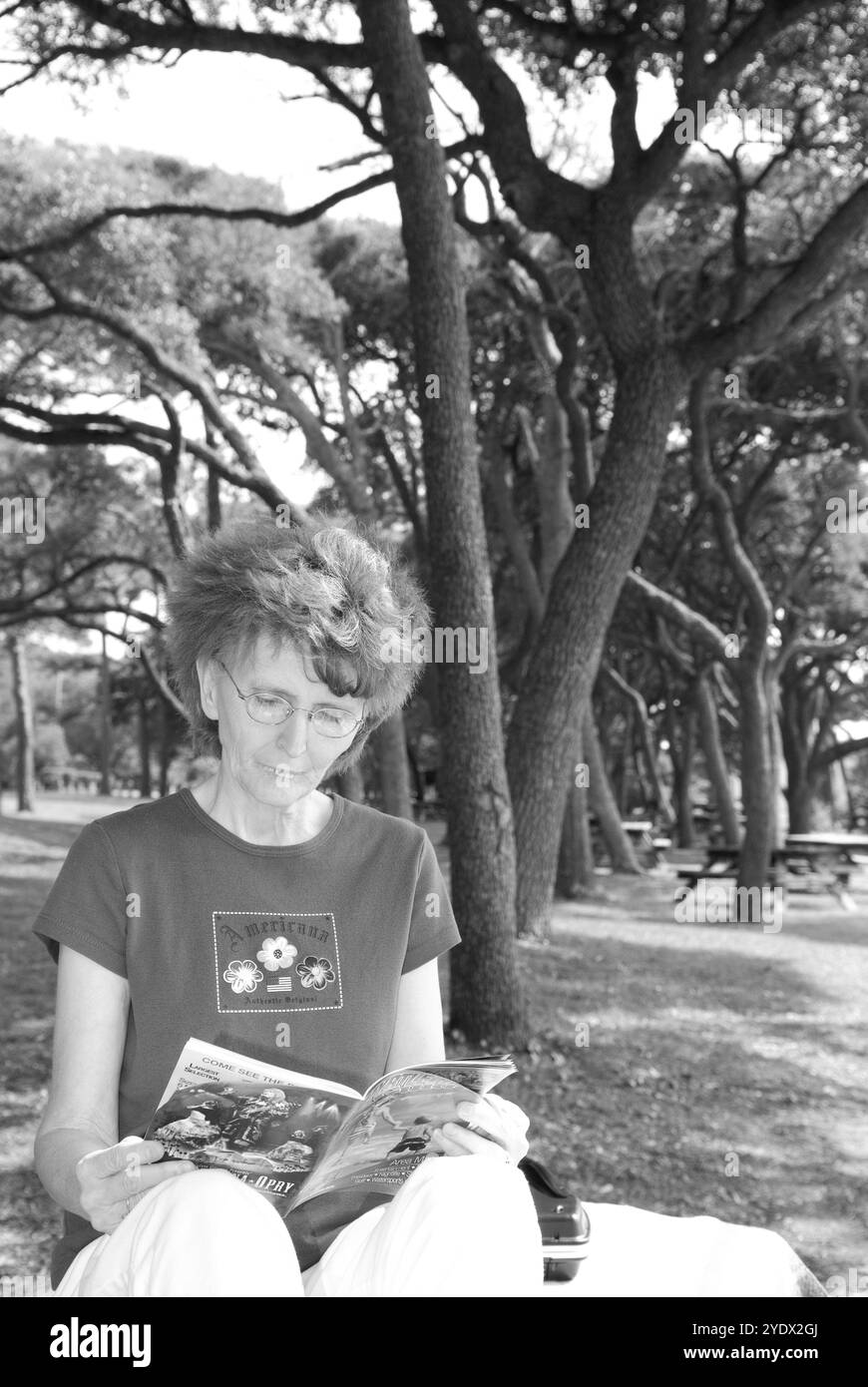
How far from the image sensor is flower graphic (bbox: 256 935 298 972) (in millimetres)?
2410

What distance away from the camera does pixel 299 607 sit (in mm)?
2400

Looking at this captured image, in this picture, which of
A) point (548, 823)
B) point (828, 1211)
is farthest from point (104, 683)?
point (828, 1211)

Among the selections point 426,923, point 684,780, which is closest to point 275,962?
point 426,923

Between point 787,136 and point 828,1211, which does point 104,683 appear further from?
point 828,1211

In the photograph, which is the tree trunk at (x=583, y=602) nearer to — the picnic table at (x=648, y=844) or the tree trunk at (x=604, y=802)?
the tree trunk at (x=604, y=802)

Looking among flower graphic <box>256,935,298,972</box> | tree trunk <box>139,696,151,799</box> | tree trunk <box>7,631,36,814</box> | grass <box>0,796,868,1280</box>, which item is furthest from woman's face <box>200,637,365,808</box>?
tree trunk <box>139,696,151,799</box>

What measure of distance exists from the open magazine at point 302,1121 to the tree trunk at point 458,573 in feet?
15.1

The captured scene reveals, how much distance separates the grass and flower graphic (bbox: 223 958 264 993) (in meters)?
2.64

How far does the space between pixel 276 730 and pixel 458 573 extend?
4.41 m

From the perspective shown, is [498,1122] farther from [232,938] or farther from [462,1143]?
[232,938]

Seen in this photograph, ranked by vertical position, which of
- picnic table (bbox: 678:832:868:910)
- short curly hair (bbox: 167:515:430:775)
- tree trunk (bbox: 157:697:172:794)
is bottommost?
picnic table (bbox: 678:832:868:910)

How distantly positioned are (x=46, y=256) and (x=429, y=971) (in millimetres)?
9928

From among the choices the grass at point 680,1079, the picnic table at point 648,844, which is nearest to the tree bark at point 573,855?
the grass at point 680,1079

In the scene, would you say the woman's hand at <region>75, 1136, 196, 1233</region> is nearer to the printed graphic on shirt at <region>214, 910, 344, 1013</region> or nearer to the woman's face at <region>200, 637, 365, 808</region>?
the printed graphic on shirt at <region>214, 910, 344, 1013</region>
